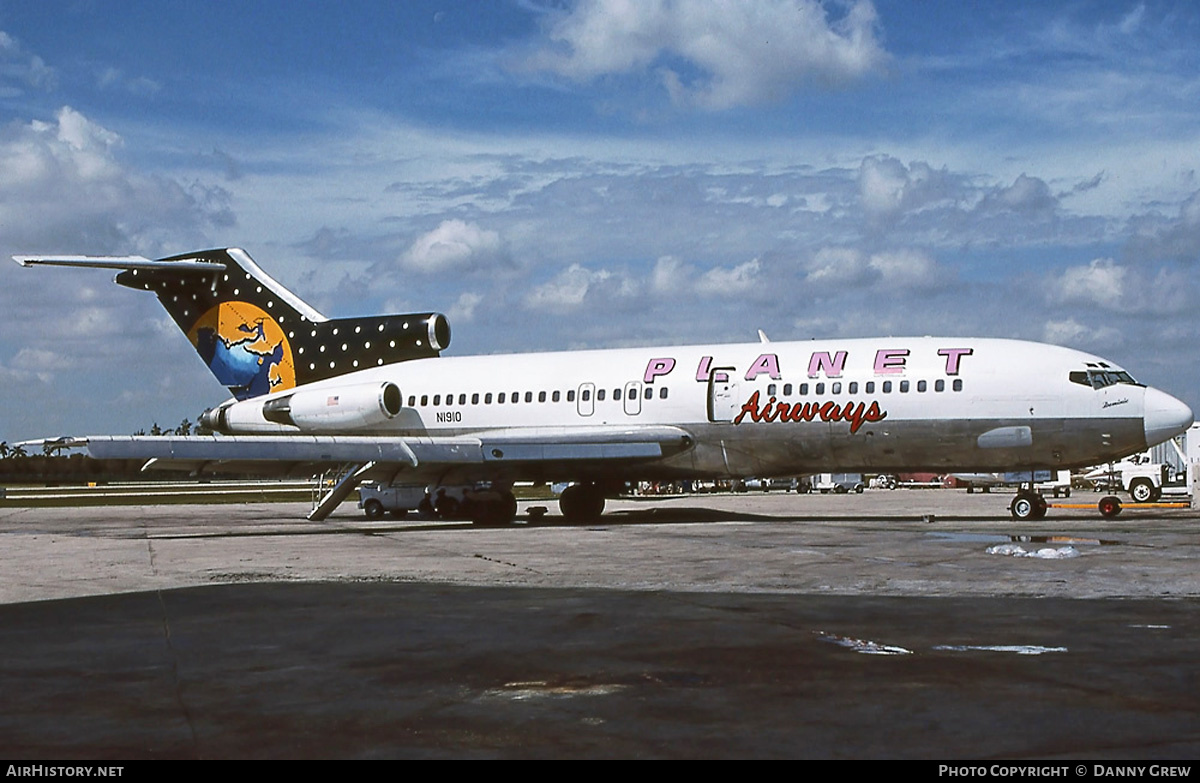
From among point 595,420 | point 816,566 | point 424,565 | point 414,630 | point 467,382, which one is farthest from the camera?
point 467,382

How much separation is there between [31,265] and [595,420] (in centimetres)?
1657

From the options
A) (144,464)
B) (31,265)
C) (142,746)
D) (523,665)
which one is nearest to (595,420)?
(144,464)

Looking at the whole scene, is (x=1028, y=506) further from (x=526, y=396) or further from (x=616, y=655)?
(x=616, y=655)

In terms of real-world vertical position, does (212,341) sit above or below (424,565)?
above

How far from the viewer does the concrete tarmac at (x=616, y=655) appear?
21.8 ft

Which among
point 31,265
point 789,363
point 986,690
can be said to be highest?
point 31,265

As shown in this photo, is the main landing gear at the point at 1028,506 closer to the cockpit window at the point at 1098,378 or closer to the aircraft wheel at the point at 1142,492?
the cockpit window at the point at 1098,378

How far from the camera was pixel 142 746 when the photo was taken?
6574 millimetres

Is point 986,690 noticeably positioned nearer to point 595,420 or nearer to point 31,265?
point 595,420

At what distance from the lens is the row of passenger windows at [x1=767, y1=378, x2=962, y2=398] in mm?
28516

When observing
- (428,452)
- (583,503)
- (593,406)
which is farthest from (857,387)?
(428,452)

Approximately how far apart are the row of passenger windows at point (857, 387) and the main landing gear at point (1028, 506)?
306cm

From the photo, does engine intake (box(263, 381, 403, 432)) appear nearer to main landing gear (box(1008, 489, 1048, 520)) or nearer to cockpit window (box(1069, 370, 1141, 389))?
→ main landing gear (box(1008, 489, 1048, 520))

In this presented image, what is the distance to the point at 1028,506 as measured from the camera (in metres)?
28.6
